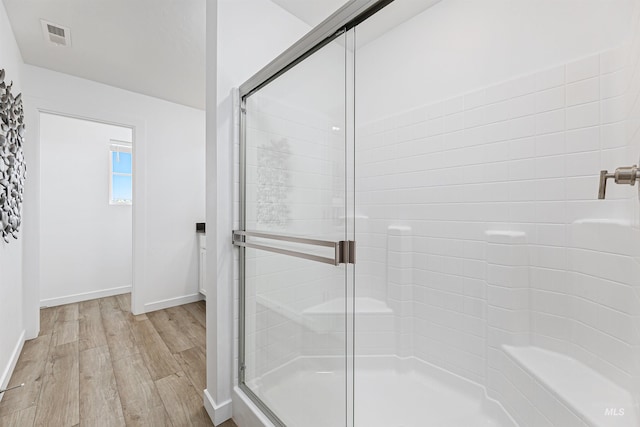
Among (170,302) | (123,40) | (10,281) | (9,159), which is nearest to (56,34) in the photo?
(123,40)

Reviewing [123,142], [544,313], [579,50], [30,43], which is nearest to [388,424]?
[544,313]

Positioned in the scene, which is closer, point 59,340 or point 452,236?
point 452,236

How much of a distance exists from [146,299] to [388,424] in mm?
2733

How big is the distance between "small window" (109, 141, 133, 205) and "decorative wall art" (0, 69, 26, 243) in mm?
1676

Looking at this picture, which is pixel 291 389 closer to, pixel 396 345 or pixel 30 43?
pixel 396 345

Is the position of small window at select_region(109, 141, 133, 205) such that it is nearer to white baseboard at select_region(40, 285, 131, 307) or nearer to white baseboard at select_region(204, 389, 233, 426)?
white baseboard at select_region(40, 285, 131, 307)

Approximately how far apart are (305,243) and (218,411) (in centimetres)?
106

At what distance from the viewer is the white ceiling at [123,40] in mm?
1864

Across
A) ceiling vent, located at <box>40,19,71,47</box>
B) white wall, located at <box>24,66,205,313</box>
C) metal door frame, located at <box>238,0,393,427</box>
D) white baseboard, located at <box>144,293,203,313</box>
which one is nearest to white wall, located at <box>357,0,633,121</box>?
metal door frame, located at <box>238,0,393,427</box>

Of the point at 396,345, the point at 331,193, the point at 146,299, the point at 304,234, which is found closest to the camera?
the point at 331,193

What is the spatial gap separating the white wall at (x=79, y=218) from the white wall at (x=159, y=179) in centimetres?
27

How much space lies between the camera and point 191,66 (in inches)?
101

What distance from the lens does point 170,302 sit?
131 inches

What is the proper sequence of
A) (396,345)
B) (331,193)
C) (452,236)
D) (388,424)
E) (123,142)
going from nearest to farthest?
(331,193)
(388,424)
(452,236)
(396,345)
(123,142)
